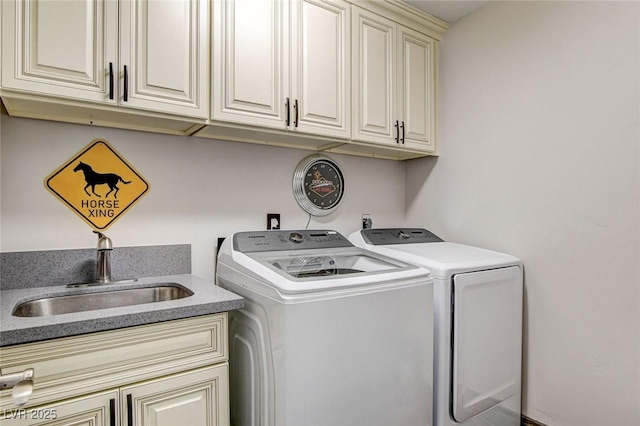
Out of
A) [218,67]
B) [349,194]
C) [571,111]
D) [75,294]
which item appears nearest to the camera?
Answer: [75,294]

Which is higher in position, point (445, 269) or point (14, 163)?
point (14, 163)

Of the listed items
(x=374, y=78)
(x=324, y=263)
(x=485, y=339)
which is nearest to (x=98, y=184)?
(x=324, y=263)

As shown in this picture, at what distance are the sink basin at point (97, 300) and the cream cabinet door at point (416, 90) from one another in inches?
60.0

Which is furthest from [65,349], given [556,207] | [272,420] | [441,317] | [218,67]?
[556,207]

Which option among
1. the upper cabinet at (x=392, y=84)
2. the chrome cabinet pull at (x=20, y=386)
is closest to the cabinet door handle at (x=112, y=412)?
the chrome cabinet pull at (x=20, y=386)

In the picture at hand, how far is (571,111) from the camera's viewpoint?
1.79m

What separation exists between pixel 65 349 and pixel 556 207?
2150mm

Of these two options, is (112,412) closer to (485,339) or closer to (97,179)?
(97,179)

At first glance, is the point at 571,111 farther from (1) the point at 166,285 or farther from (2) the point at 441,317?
(1) the point at 166,285

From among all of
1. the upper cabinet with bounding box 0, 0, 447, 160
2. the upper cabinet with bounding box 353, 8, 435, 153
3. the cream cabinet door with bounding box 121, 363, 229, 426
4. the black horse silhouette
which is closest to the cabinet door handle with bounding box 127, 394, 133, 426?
the cream cabinet door with bounding box 121, 363, 229, 426

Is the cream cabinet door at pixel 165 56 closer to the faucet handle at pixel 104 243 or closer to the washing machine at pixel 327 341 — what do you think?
the faucet handle at pixel 104 243

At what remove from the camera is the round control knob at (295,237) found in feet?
6.08

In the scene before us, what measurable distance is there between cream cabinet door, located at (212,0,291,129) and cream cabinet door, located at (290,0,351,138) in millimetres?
62

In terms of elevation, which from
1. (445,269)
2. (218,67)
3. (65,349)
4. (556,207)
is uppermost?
(218,67)
